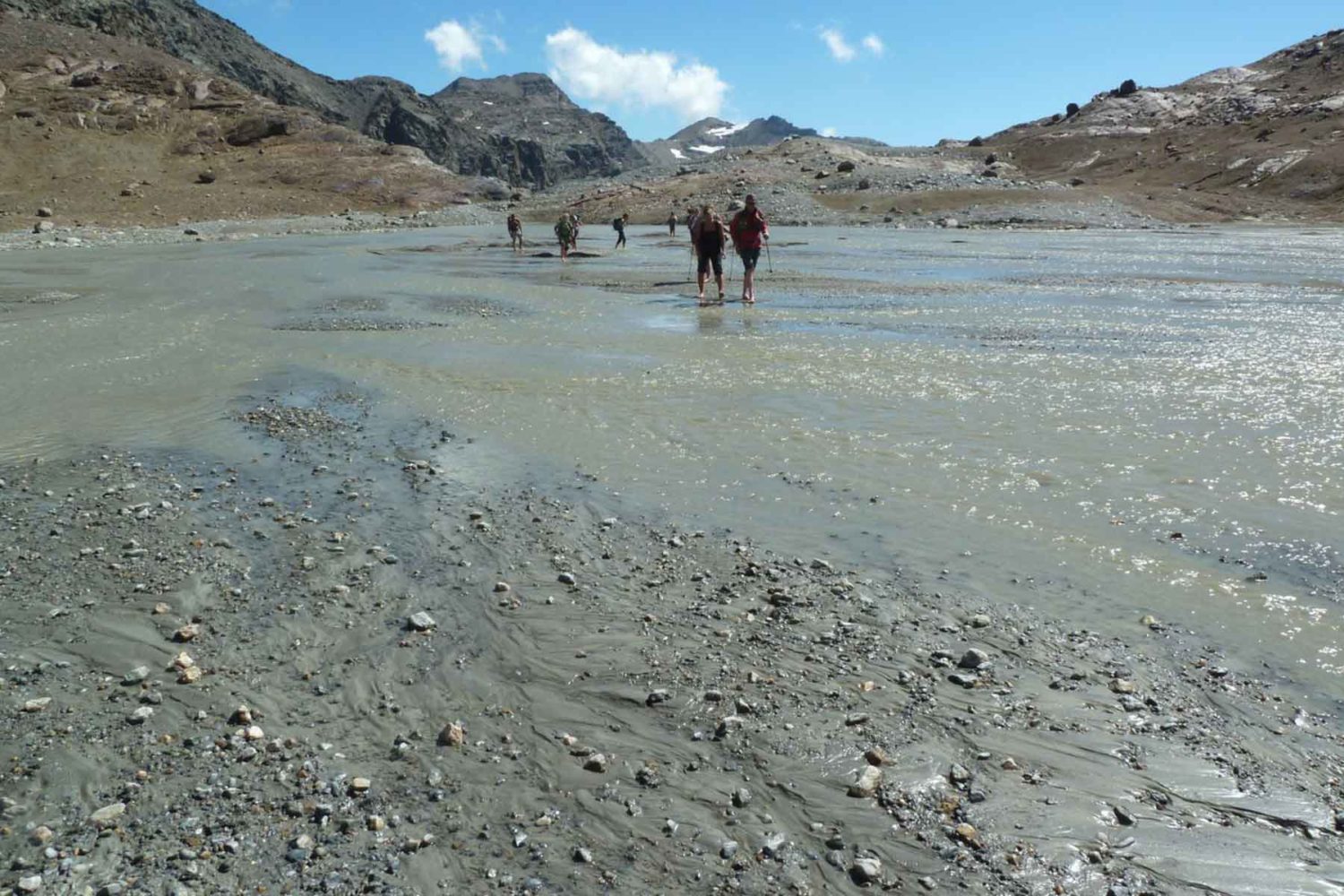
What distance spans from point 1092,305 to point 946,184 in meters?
63.7

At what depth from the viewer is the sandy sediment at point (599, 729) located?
14.3 feet

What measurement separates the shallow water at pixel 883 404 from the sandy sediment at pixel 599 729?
0.94 meters

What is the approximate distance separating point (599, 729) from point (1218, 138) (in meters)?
125

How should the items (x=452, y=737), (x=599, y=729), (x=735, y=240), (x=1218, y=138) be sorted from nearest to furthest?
(x=452, y=737)
(x=599, y=729)
(x=735, y=240)
(x=1218, y=138)

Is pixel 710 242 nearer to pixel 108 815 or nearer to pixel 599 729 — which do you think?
pixel 599 729

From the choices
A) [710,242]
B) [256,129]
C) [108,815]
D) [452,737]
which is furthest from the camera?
[256,129]

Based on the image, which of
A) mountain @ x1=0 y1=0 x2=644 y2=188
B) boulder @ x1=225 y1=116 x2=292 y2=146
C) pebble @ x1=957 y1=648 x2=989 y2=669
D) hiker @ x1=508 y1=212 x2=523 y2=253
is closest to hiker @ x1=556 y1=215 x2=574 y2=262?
hiker @ x1=508 y1=212 x2=523 y2=253

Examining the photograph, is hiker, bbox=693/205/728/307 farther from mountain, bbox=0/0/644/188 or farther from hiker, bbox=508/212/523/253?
mountain, bbox=0/0/644/188

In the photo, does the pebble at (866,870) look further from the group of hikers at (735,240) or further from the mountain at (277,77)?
the mountain at (277,77)

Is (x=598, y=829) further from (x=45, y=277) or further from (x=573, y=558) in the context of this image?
(x=45, y=277)

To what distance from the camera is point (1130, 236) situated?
55.8 m

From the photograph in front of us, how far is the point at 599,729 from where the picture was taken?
214 inches

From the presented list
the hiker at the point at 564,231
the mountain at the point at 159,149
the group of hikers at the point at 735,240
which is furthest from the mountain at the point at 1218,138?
the mountain at the point at 159,149

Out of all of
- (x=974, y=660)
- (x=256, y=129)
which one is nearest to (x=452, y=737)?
(x=974, y=660)
